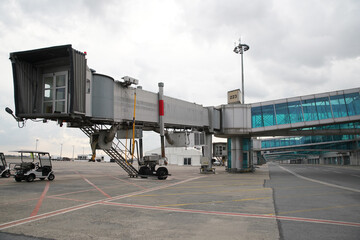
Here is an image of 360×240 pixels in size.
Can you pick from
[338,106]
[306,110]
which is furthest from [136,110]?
[338,106]

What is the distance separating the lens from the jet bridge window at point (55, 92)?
20.9 m

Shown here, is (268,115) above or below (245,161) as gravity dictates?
above

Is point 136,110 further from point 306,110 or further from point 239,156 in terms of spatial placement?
point 306,110

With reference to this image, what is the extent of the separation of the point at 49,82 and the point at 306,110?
98.9 feet

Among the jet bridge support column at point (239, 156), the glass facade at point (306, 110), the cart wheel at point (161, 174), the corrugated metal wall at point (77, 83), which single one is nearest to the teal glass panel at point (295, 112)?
the glass facade at point (306, 110)

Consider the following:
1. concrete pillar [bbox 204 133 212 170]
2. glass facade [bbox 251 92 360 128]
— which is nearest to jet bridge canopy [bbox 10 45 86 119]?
concrete pillar [bbox 204 133 212 170]

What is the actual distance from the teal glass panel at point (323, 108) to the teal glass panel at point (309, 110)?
18.0 inches

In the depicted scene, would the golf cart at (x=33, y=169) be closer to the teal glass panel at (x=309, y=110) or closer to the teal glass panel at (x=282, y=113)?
the teal glass panel at (x=282, y=113)

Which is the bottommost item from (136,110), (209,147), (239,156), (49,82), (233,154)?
(239,156)

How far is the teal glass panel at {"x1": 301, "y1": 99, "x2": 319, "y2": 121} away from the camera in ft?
110

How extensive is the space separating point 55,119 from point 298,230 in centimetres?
2044

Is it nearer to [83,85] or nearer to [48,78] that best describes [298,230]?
[83,85]

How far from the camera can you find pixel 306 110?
34.2 metres

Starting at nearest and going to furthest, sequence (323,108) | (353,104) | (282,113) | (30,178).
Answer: (30,178) → (353,104) → (323,108) → (282,113)
